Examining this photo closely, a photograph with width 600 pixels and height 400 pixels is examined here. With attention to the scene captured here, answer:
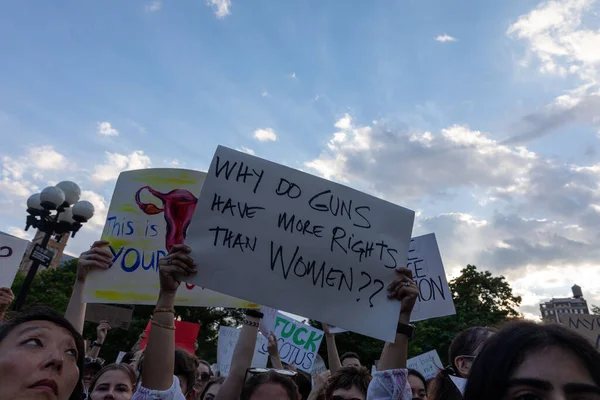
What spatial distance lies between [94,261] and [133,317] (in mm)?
27448

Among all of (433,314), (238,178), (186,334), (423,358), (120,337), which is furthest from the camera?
(120,337)

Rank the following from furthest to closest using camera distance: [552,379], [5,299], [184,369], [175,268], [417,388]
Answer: [417,388] → [184,369] → [5,299] → [175,268] → [552,379]

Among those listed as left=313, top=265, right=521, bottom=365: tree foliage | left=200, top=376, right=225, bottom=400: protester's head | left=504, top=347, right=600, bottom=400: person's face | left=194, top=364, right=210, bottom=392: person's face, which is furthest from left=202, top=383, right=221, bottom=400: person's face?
left=313, top=265, right=521, bottom=365: tree foliage

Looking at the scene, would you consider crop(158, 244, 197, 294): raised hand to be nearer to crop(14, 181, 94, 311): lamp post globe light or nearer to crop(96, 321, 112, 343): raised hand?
crop(96, 321, 112, 343): raised hand

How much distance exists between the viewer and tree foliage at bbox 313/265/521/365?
27312 mm

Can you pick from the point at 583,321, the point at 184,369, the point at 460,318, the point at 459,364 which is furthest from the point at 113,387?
the point at 460,318

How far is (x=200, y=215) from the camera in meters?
2.63

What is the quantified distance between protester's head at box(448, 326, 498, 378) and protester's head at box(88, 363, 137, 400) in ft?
8.10

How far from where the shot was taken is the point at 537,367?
1588mm

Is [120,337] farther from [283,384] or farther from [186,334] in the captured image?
[283,384]

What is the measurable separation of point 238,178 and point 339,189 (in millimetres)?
676

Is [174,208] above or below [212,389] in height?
above

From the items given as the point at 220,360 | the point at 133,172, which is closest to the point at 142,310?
the point at 220,360

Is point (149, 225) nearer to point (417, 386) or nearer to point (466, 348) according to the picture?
point (466, 348)
